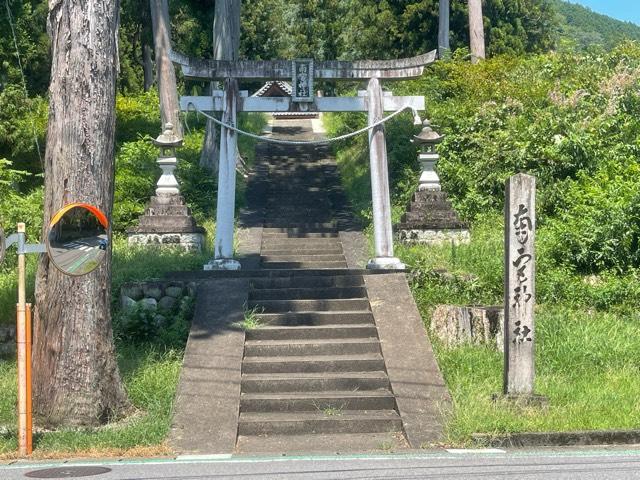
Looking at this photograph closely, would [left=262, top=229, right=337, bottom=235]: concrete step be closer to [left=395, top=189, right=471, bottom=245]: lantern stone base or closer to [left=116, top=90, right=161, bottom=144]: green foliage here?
[left=395, top=189, right=471, bottom=245]: lantern stone base

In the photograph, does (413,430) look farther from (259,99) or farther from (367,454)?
(259,99)

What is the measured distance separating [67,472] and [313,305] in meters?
5.47

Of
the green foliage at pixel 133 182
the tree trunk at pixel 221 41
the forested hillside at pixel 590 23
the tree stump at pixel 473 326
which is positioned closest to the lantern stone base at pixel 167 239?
the green foliage at pixel 133 182

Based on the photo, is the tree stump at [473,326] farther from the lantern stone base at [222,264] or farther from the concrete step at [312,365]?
the lantern stone base at [222,264]

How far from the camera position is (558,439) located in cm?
974

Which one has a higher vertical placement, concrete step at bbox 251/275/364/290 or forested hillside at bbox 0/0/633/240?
forested hillside at bbox 0/0/633/240

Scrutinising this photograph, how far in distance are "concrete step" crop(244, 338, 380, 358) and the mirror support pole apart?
3.42 meters

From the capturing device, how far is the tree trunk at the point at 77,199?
34.6 ft

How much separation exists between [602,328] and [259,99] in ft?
22.4

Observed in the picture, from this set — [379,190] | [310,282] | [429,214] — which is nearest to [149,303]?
[310,282]

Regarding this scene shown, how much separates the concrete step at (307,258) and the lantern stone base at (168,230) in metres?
1.36

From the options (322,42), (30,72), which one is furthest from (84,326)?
(322,42)

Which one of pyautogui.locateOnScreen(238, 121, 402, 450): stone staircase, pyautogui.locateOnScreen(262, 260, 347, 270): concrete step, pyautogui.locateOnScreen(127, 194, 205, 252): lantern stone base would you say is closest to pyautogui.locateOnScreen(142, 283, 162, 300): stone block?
pyautogui.locateOnScreen(238, 121, 402, 450): stone staircase

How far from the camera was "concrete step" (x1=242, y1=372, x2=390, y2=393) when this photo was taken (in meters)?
11.5
